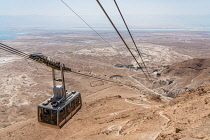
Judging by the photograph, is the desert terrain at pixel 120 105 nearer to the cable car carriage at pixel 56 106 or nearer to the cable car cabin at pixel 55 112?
the cable car cabin at pixel 55 112

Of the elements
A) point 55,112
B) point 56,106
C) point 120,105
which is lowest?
point 120,105

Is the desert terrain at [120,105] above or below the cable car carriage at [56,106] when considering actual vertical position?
below

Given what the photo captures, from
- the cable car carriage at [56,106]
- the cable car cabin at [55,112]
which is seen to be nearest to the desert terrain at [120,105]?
the cable car cabin at [55,112]

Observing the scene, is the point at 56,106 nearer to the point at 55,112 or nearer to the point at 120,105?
the point at 55,112

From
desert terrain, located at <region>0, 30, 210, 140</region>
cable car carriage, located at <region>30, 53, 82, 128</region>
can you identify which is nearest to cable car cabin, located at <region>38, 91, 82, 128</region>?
cable car carriage, located at <region>30, 53, 82, 128</region>

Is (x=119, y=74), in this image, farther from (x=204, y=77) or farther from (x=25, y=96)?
(x=25, y=96)

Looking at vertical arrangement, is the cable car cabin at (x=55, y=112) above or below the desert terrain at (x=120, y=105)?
above

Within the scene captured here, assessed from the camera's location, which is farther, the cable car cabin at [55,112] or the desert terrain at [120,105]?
the cable car cabin at [55,112]

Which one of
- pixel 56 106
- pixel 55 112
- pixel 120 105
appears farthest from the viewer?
pixel 120 105

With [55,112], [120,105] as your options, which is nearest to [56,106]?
[55,112]

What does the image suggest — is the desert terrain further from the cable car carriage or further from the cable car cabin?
the cable car carriage

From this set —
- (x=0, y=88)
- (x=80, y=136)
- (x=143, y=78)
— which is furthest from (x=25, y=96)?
(x=143, y=78)
